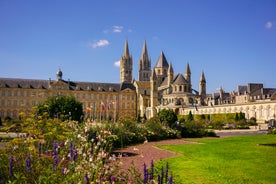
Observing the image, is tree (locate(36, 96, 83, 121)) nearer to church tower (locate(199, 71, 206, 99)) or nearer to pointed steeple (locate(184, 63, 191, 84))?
church tower (locate(199, 71, 206, 99))

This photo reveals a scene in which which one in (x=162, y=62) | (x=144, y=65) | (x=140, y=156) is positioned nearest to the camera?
(x=140, y=156)

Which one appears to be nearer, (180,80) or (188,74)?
(180,80)

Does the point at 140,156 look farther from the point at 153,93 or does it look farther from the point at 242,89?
the point at 242,89

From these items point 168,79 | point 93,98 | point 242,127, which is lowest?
point 242,127

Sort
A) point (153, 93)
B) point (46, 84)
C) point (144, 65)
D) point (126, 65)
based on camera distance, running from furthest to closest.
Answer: point (144, 65)
point (126, 65)
point (153, 93)
point (46, 84)

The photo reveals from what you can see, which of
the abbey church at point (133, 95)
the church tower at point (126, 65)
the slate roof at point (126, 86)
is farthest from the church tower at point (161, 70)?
the slate roof at point (126, 86)

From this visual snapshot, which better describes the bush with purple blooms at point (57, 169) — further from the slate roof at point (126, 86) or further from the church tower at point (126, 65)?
the church tower at point (126, 65)

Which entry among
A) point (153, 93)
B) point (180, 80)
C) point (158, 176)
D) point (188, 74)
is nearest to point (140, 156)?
point (158, 176)

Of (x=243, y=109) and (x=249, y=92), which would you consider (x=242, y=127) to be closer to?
(x=243, y=109)

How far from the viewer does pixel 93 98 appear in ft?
241

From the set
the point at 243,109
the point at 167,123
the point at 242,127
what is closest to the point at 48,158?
the point at 167,123

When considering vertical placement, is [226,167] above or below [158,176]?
below

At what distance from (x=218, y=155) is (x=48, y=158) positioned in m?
8.00

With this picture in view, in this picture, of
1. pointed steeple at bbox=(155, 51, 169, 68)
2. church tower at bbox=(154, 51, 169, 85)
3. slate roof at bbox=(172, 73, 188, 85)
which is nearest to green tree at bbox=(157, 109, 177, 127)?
slate roof at bbox=(172, 73, 188, 85)
